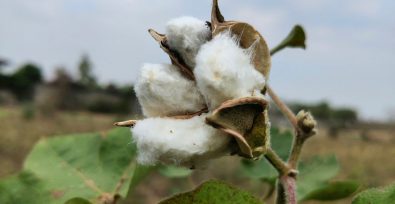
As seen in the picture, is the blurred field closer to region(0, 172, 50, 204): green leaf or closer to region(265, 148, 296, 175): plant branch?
region(0, 172, 50, 204): green leaf


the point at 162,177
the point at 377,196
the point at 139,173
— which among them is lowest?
the point at 162,177

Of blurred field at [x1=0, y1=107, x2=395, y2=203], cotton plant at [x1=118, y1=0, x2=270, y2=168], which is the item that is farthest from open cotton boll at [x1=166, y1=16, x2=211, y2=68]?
blurred field at [x1=0, y1=107, x2=395, y2=203]

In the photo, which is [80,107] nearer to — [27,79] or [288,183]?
[27,79]

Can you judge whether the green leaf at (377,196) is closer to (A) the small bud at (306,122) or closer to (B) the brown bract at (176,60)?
(A) the small bud at (306,122)

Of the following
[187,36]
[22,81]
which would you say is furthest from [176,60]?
[22,81]

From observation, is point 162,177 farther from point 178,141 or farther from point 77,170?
point 178,141

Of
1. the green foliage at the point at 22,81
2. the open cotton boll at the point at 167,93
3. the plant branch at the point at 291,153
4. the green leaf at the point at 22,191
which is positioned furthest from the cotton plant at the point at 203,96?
the green foliage at the point at 22,81
